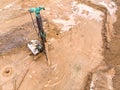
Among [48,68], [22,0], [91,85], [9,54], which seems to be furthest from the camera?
[22,0]

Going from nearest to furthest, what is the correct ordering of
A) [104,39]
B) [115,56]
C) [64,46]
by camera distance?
[115,56] < [64,46] < [104,39]

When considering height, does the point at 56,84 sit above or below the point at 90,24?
below

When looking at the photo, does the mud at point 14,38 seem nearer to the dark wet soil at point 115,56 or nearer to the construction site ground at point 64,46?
the construction site ground at point 64,46

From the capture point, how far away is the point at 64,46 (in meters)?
6.20

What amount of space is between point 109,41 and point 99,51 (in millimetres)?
497

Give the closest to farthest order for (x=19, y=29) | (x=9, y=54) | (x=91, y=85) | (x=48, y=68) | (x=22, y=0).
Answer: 1. (x=91, y=85)
2. (x=48, y=68)
3. (x=9, y=54)
4. (x=19, y=29)
5. (x=22, y=0)

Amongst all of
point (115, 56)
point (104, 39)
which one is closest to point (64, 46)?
point (104, 39)

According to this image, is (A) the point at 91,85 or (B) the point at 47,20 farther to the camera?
(B) the point at 47,20

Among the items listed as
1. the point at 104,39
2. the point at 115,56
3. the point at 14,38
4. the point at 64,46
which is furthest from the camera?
the point at 14,38

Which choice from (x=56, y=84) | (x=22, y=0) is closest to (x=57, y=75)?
(x=56, y=84)

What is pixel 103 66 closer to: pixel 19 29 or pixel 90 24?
pixel 90 24

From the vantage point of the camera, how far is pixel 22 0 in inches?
305

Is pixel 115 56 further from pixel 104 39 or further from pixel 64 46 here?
pixel 64 46

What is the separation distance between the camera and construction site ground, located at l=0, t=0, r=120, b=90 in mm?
5488
